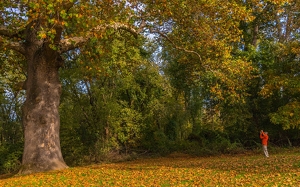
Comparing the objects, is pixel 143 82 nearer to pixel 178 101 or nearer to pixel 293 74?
pixel 178 101

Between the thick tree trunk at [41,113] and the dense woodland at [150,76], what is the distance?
0.22 feet

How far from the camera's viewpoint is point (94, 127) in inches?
806

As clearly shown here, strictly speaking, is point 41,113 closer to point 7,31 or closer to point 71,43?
point 71,43

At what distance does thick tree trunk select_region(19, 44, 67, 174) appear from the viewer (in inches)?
523

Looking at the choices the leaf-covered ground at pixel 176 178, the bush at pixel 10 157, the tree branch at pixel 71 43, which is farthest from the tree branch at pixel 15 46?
the bush at pixel 10 157

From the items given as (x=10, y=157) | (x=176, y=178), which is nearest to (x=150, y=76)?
(x=10, y=157)

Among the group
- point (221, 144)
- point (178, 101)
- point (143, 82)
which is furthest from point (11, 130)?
point (221, 144)

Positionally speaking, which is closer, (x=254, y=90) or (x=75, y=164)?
(x=75, y=164)

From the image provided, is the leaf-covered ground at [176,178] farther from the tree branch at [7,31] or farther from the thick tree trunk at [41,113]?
the tree branch at [7,31]

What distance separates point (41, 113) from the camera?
13.6 meters

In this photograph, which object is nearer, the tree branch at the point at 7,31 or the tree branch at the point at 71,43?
the tree branch at the point at 7,31

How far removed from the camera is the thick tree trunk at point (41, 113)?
1330 centimetres

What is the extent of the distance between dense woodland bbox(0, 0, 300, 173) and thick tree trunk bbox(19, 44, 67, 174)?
67mm

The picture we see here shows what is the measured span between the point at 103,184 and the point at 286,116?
14343 mm
